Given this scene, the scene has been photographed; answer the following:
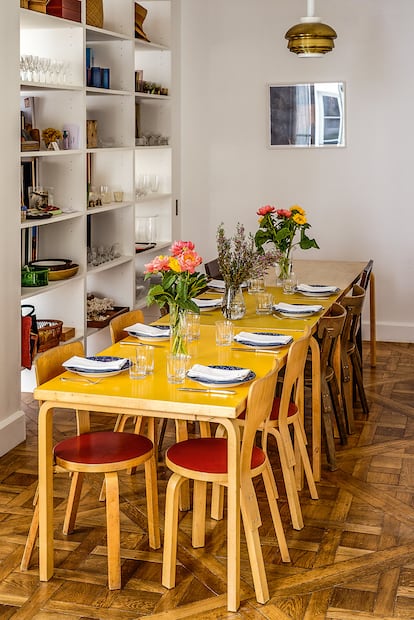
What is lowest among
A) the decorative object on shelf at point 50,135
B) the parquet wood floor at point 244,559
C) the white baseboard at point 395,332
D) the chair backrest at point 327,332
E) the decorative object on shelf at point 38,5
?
the parquet wood floor at point 244,559

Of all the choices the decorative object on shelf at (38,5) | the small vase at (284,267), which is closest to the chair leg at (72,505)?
the small vase at (284,267)

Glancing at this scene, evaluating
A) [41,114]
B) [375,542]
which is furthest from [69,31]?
[375,542]

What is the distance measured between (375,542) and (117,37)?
3.90 meters

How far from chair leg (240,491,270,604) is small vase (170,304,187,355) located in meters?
0.69

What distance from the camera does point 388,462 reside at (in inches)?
182

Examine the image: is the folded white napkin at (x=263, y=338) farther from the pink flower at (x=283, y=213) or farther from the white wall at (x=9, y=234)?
the pink flower at (x=283, y=213)

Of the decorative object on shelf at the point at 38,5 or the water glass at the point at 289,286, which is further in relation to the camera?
the water glass at the point at 289,286

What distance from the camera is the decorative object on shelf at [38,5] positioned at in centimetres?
495

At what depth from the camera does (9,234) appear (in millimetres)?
4609

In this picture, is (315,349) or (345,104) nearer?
(315,349)

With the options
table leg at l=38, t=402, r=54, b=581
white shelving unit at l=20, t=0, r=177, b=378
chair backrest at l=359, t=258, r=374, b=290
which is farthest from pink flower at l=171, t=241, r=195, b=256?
chair backrest at l=359, t=258, r=374, b=290

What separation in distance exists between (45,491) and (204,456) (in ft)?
1.94

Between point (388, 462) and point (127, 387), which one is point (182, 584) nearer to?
point (127, 387)

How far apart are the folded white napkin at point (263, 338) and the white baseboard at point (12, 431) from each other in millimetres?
1434
